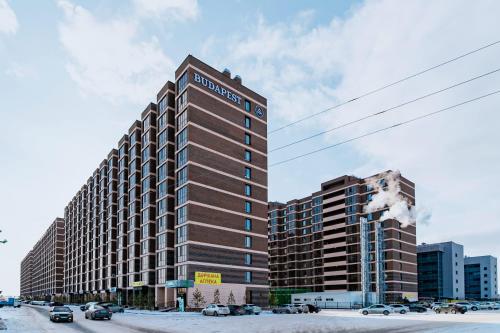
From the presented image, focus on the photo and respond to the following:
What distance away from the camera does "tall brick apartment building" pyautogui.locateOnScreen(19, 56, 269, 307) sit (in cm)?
7081

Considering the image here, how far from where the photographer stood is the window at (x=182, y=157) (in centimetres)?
7238

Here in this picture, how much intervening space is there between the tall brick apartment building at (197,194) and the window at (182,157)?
16 centimetres

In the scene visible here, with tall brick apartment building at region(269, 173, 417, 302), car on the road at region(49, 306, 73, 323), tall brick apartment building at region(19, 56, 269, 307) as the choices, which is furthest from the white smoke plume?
car on the road at region(49, 306, 73, 323)

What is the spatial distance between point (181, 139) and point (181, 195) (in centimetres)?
912

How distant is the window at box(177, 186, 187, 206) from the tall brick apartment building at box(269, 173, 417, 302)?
173 feet

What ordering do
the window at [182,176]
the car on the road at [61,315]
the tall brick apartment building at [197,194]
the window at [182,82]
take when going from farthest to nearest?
the window at [182,82], the window at [182,176], the tall brick apartment building at [197,194], the car on the road at [61,315]

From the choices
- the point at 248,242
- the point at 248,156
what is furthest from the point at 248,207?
the point at 248,156

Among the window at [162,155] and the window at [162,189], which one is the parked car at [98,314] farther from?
the window at [162,155]

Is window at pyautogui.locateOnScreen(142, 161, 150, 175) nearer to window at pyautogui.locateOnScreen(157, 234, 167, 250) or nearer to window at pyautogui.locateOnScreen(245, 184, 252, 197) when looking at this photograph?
window at pyautogui.locateOnScreen(157, 234, 167, 250)

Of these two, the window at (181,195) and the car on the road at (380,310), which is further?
the window at (181,195)

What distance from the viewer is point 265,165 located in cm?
8506

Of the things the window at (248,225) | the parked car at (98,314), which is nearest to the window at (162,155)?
the window at (248,225)

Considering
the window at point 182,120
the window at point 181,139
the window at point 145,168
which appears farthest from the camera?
the window at point 145,168

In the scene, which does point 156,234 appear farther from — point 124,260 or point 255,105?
point 255,105
